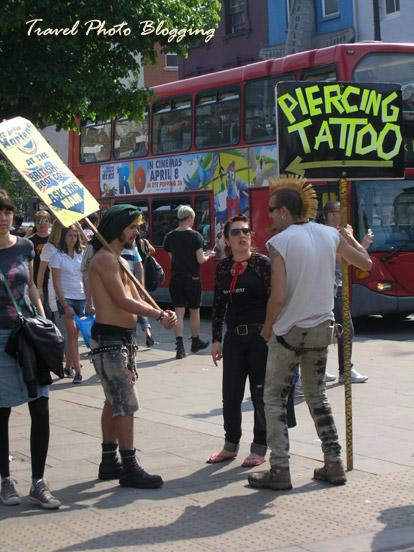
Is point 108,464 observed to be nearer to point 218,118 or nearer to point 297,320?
point 297,320

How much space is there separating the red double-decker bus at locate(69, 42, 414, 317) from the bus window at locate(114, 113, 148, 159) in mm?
20

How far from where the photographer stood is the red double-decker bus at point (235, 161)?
1606cm

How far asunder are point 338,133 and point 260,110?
1079 cm

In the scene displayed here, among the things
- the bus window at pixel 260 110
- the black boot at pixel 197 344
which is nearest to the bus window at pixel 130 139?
the bus window at pixel 260 110

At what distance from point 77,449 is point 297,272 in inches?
92.4

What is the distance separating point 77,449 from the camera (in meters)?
7.73

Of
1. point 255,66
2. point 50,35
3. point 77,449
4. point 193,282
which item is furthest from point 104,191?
point 77,449

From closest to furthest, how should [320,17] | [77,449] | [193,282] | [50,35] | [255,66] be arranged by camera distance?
[77,449] < [50,35] < [193,282] < [255,66] < [320,17]

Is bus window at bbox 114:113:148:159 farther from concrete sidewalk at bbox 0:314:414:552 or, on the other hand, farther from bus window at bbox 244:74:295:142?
concrete sidewalk at bbox 0:314:414:552

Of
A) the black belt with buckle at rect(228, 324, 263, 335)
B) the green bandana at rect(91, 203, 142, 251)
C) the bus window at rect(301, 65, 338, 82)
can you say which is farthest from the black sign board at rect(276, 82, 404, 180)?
the bus window at rect(301, 65, 338, 82)

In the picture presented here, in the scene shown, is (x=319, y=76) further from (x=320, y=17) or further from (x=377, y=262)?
(x=320, y=17)

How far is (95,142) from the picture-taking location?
2231 cm

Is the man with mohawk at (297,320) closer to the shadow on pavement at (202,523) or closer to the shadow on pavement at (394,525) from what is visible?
the shadow on pavement at (202,523)

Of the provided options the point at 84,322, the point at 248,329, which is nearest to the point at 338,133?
the point at 248,329
